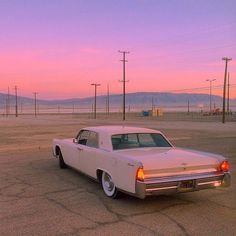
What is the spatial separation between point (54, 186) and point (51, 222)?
259 cm

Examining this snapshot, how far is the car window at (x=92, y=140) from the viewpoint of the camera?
336 inches

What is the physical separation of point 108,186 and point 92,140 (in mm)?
1371

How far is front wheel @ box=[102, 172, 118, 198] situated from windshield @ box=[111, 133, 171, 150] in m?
0.56

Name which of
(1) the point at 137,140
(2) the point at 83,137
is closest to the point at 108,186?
(1) the point at 137,140

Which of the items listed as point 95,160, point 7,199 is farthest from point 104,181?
point 7,199

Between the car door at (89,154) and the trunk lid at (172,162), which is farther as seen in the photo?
the car door at (89,154)

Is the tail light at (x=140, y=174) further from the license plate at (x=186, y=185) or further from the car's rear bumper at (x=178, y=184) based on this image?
the license plate at (x=186, y=185)

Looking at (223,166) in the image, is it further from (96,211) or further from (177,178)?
(96,211)

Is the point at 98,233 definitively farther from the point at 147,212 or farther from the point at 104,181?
the point at 104,181

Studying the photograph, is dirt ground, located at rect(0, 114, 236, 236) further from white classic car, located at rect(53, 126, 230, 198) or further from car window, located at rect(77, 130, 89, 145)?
car window, located at rect(77, 130, 89, 145)

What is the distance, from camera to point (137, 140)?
831 cm

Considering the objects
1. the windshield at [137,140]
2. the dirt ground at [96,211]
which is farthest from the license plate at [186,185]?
the windshield at [137,140]

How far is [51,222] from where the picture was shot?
6090 millimetres

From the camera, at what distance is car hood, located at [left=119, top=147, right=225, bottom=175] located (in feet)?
22.1
